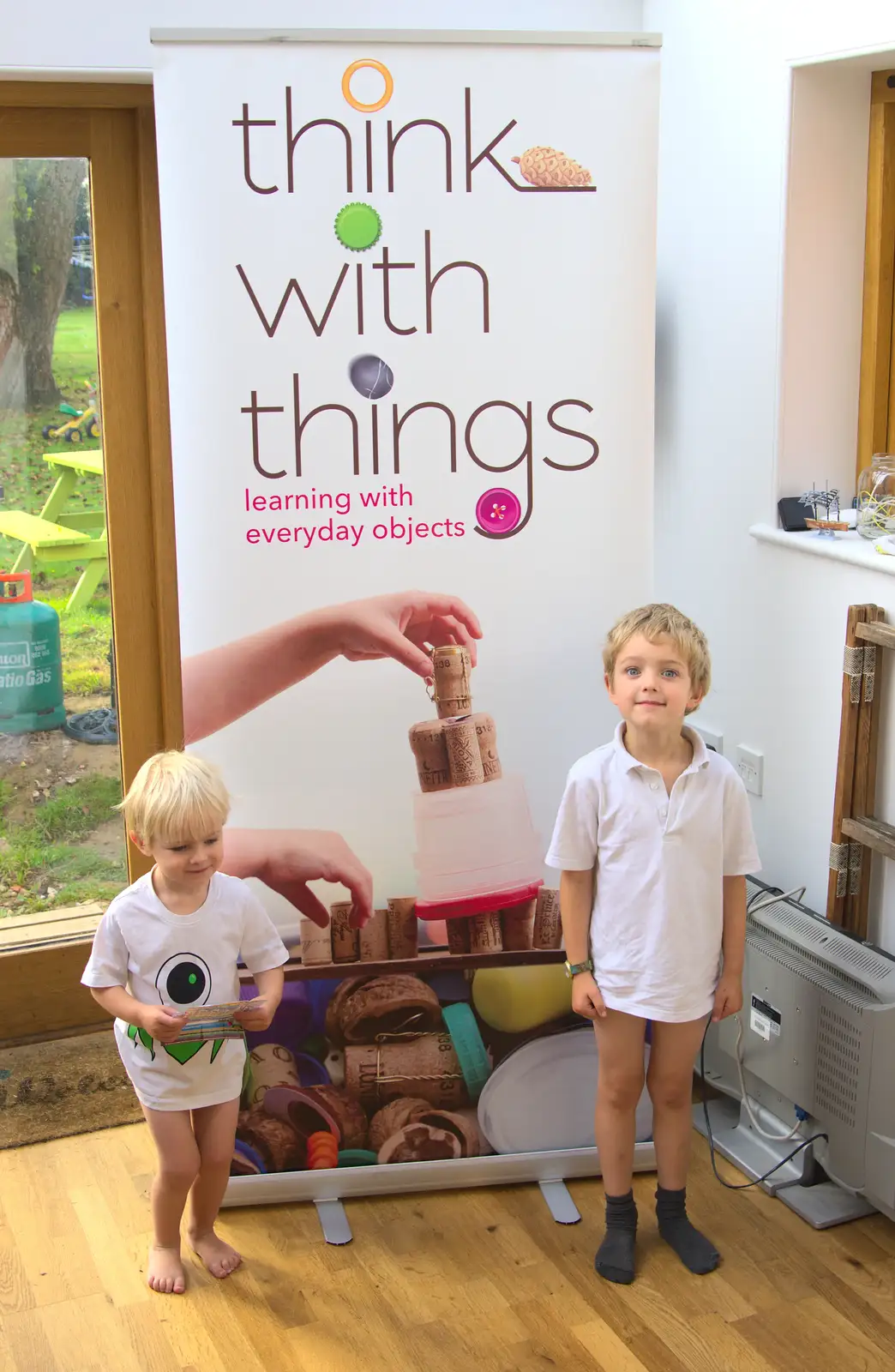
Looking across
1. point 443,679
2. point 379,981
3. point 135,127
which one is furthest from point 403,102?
point 379,981

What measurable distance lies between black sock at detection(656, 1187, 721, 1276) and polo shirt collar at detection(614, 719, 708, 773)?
Result: 75 cm

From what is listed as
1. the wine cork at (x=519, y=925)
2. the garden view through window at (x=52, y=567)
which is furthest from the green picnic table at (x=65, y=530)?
Answer: the wine cork at (x=519, y=925)

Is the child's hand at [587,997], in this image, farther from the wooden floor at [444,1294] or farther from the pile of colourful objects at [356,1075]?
the wooden floor at [444,1294]

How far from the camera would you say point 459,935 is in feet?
8.05

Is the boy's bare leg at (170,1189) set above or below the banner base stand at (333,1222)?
above

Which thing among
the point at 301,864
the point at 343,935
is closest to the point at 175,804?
the point at 301,864

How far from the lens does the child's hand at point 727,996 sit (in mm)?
2271

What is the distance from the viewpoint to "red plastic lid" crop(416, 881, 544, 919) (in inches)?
96.0

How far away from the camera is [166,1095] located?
219 centimetres

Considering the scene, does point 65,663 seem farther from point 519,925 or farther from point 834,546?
point 834,546

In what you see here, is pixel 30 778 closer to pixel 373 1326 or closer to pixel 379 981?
pixel 379 981

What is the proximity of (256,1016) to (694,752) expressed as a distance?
31.8 inches

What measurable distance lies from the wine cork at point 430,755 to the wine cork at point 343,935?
0.83 feet

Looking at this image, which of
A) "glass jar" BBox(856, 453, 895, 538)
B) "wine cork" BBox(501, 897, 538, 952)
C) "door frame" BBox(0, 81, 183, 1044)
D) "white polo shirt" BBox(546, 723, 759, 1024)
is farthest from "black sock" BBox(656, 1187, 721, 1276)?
"door frame" BBox(0, 81, 183, 1044)
